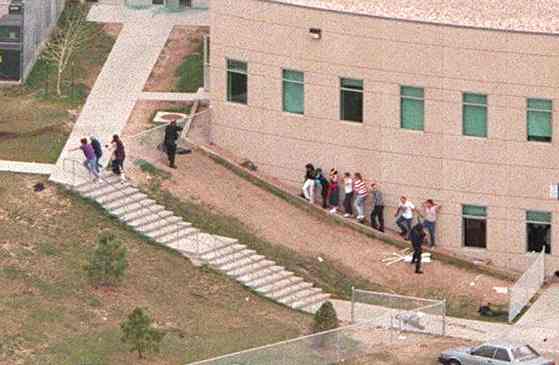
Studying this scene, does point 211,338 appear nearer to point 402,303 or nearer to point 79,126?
point 402,303

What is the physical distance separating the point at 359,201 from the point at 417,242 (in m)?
3.74

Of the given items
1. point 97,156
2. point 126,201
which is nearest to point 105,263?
point 126,201

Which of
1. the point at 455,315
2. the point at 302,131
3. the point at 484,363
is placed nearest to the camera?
the point at 484,363

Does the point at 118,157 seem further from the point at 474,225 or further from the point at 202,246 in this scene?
the point at 474,225

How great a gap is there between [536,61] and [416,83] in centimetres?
409

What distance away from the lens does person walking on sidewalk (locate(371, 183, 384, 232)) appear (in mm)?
81188

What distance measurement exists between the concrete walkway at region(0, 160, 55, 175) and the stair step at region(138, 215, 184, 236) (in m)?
4.17

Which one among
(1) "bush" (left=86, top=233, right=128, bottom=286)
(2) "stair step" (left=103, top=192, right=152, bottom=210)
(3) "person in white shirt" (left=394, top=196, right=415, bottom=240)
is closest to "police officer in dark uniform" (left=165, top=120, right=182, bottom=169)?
(2) "stair step" (left=103, top=192, right=152, bottom=210)

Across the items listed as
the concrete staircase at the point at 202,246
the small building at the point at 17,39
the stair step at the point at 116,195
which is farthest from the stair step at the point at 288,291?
the small building at the point at 17,39

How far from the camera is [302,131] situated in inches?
3253

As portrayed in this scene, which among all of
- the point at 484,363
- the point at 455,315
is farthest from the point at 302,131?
the point at 484,363

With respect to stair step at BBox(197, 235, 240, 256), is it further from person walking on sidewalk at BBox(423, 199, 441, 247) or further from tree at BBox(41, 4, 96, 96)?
tree at BBox(41, 4, 96, 96)

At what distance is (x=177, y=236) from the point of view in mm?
78125

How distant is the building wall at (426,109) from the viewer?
7919cm
